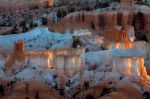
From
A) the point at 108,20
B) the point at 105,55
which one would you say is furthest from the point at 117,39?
the point at 108,20

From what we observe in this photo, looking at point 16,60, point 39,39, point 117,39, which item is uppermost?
point 16,60

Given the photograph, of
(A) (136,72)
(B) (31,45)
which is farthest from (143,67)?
(B) (31,45)

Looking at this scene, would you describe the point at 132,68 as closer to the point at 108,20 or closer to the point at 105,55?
the point at 105,55

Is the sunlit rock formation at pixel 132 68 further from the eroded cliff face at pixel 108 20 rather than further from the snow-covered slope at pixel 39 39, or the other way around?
the eroded cliff face at pixel 108 20

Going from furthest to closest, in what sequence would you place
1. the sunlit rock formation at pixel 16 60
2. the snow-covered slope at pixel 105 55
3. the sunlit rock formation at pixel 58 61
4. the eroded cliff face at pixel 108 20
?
the eroded cliff face at pixel 108 20 → the snow-covered slope at pixel 105 55 → the sunlit rock formation at pixel 16 60 → the sunlit rock formation at pixel 58 61

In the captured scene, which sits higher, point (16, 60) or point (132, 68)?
point (132, 68)

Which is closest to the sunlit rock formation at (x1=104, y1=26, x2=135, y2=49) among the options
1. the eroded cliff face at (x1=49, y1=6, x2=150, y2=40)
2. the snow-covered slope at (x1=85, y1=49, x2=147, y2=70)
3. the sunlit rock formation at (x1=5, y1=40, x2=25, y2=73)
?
the snow-covered slope at (x1=85, y1=49, x2=147, y2=70)

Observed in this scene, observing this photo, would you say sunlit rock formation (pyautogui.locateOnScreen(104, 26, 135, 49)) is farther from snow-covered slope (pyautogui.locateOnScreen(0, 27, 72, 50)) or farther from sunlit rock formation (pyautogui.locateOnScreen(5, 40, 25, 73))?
sunlit rock formation (pyautogui.locateOnScreen(5, 40, 25, 73))

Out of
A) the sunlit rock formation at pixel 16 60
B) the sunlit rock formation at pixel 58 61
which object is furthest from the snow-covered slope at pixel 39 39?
the sunlit rock formation at pixel 58 61
